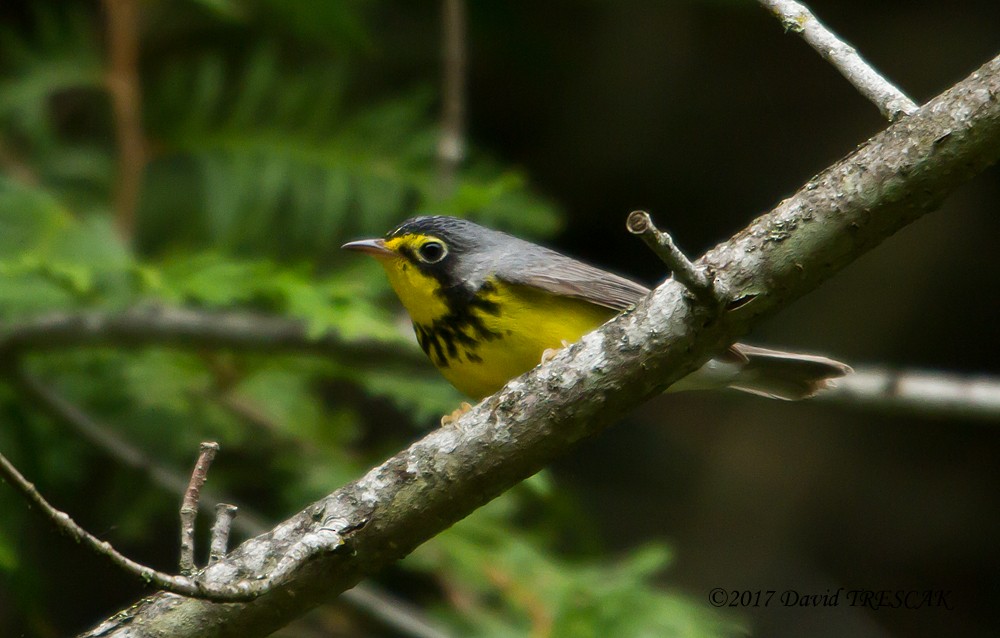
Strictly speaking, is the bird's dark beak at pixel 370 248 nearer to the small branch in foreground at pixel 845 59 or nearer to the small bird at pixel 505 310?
the small bird at pixel 505 310

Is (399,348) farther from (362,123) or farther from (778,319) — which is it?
(778,319)

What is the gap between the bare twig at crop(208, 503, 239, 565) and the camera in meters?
2.40

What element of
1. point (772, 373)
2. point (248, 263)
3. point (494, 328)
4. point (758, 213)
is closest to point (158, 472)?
point (248, 263)

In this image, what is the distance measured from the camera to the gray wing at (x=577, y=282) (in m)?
3.60

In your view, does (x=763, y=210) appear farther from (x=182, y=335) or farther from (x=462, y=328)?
(x=182, y=335)

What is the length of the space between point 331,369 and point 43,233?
1354 millimetres

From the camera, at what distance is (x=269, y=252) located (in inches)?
219

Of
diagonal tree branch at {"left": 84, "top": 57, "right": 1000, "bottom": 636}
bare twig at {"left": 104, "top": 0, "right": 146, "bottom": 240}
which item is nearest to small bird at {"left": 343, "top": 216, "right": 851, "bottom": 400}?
diagonal tree branch at {"left": 84, "top": 57, "right": 1000, "bottom": 636}

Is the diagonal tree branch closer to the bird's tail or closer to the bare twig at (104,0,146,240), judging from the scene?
the bird's tail

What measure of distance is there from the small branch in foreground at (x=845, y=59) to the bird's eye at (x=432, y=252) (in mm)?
1447

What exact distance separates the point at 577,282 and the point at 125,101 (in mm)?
2660

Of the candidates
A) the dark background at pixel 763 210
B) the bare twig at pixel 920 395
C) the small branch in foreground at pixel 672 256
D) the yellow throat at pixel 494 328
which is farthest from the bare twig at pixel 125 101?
the small branch in foreground at pixel 672 256

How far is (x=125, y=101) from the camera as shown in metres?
5.10

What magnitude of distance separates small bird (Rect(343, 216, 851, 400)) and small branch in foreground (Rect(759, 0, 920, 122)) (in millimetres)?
1058
